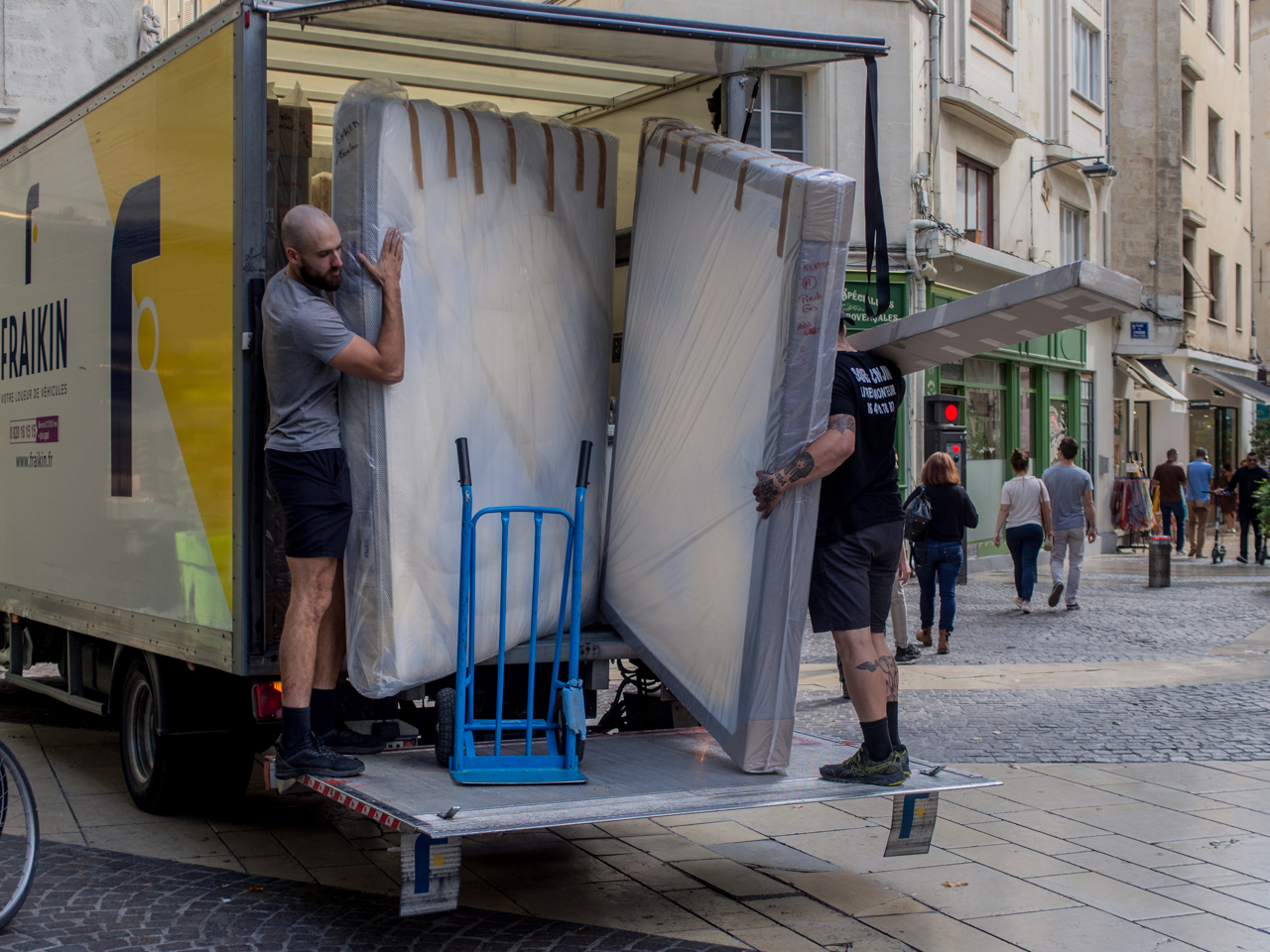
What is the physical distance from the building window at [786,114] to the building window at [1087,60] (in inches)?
321

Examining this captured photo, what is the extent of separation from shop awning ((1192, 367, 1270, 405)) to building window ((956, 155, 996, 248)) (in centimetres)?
1173

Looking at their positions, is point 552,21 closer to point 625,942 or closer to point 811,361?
point 811,361

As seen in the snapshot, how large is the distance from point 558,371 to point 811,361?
1.17 meters

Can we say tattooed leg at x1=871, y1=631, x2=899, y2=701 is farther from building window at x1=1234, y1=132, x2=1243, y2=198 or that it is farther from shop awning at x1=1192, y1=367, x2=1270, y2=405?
building window at x1=1234, y1=132, x2=1243, y2=198

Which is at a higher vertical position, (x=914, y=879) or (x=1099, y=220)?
(x=1099, y=220)

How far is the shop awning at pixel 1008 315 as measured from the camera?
413cm

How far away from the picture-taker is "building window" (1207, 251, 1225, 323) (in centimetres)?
3102

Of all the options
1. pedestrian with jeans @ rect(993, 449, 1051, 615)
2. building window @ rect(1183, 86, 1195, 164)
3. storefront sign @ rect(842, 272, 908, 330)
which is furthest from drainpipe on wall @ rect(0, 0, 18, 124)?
building window @ rect(1183, 86, 1195, 164)

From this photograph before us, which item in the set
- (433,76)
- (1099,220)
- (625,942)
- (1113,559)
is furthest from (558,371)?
(1099,220)

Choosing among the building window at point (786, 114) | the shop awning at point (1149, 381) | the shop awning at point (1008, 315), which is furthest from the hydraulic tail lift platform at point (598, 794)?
the shop awning at point (1149, 381)

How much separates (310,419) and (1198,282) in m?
27.5

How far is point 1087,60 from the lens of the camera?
940 inches

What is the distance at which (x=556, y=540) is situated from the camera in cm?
518

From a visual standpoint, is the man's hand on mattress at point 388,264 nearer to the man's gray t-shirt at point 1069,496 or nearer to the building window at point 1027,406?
the man's gray t-shirt at point 1069,496
